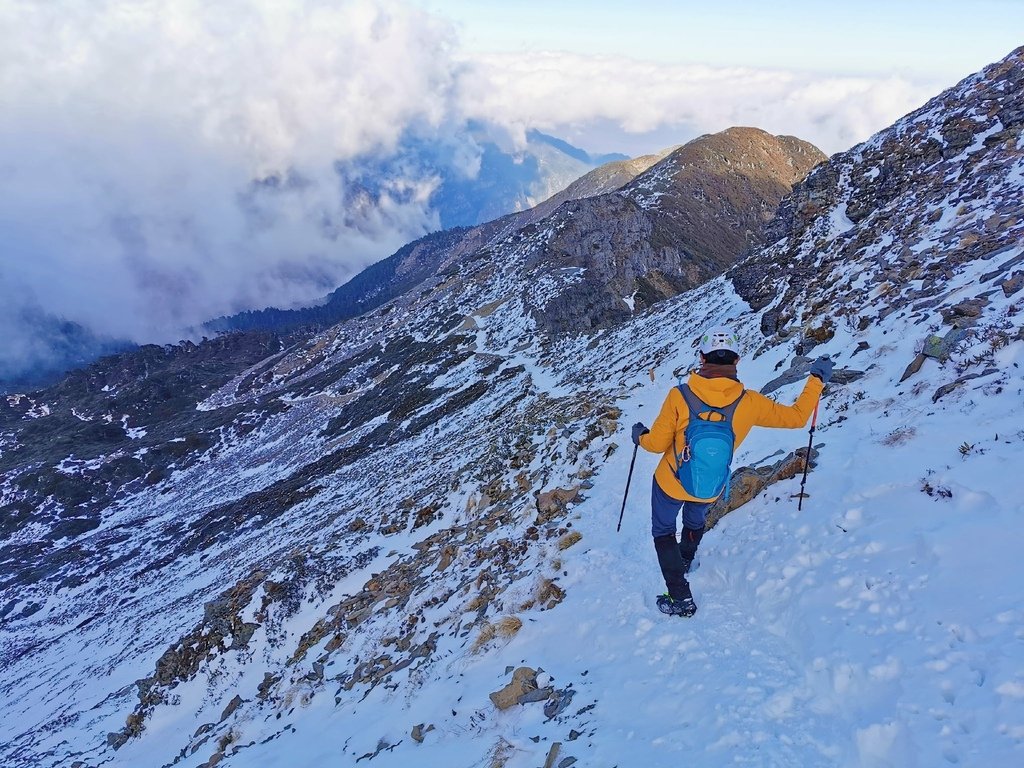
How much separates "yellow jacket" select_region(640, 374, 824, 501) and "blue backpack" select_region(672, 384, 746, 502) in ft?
0.22

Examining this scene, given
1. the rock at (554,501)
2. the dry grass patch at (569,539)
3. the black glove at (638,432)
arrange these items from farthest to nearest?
1. the rock at (554,501)
2. the dry grass patch at (569,539)
3. the black glove at (638,432)

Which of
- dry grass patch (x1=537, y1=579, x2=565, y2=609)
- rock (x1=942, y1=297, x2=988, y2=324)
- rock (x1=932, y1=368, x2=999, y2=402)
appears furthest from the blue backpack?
rock (x1=942, y1=297, x2=988, y2=324)

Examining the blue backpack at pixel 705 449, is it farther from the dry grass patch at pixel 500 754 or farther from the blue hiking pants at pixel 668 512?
the dry grass patch at pixel 500 754

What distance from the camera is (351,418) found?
80.2m

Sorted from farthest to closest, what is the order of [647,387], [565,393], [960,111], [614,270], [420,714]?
[614,270] → [565,393] → [960,111] → [647,387] → [420,714]

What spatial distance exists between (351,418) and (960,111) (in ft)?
240

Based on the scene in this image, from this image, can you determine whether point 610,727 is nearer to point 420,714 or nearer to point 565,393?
point 420,714

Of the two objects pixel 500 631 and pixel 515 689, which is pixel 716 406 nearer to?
pixel 515 689

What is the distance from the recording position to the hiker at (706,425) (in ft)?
21.5

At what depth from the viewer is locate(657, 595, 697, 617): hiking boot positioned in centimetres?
767

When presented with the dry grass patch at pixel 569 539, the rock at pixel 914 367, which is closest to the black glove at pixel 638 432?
the dry grass patch at pixel 569 539

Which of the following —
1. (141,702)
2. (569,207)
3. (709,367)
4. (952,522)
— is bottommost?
(141,702)

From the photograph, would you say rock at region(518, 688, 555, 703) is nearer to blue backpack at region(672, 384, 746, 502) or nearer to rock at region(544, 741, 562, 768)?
rock at region(544, 741, 562, 768)

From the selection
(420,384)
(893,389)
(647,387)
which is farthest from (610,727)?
(420,384)
